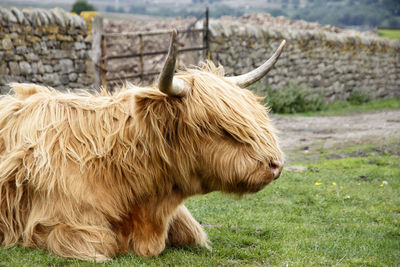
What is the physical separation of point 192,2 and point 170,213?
4299 centimetres

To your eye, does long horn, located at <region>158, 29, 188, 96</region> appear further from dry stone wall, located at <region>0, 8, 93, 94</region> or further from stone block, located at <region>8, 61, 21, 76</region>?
stone block, located at <region>8, 61, 21, 76</region>

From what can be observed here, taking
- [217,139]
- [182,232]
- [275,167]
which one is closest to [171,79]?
[217,139]

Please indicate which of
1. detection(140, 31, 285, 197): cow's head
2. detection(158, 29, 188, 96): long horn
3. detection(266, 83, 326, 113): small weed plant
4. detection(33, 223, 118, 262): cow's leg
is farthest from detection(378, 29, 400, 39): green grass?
detection(33, 223, 118, 262): cow's leg

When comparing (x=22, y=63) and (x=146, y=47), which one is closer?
(x=22, y=63)

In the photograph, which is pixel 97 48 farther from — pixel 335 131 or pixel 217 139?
pixel 217 139

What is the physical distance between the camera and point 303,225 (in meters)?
4.64

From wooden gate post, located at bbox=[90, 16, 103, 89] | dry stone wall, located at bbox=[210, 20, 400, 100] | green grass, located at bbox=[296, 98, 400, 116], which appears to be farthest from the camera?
green grass, located at bbox=[296, 98, 400, 116]

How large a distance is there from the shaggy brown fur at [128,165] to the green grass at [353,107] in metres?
11.3

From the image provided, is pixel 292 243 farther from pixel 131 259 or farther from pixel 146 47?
pixel 146 47

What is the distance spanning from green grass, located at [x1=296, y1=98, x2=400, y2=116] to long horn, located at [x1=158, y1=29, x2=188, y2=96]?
11.5m

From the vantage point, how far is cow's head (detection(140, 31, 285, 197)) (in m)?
3.14

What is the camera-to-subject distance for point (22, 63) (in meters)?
9.28

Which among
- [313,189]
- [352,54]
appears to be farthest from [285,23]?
[313,189]

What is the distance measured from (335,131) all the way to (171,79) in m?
8.45
